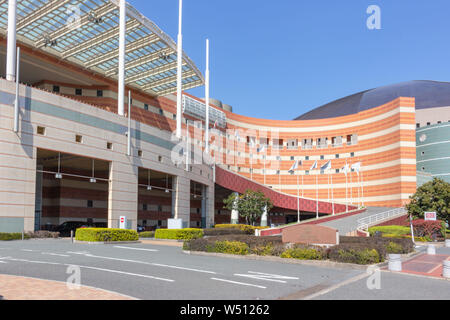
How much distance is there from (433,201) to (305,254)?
29.7m

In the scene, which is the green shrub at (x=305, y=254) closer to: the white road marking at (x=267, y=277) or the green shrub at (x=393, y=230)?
the white road marking at (x=267, y=277)

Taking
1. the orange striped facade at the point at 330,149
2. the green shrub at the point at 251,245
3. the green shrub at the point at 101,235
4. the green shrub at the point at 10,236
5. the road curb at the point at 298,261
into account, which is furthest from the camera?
the orange striped facade at the point at 330,149

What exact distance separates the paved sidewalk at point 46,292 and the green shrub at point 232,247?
1082 centimetres

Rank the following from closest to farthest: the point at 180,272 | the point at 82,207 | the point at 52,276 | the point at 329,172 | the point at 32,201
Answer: the point at 52,276, the point at 180,272, the point at 32,201, the point at 82,207, the point at 329,172

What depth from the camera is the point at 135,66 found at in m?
49.7

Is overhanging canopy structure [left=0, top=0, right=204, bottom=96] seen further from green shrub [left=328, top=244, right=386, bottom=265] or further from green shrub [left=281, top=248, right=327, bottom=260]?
green shrub [left=328, top=244, right=386, bottom=265]

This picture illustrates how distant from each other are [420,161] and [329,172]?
1917 cm

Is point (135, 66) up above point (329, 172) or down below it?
above

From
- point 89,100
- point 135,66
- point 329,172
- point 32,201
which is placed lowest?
point 32,201

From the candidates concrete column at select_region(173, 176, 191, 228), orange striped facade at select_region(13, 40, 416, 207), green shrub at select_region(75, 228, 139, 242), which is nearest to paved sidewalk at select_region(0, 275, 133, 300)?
green shrub at select_region(75, 228, 139, 242)

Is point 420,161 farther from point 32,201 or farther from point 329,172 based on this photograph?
point 32,201

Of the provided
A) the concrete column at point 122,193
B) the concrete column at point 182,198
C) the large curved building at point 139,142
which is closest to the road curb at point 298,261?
the large curved building at point 139,142

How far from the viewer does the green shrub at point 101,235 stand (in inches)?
1074
